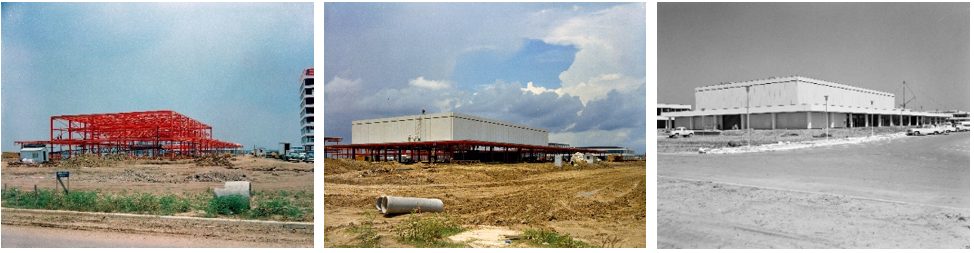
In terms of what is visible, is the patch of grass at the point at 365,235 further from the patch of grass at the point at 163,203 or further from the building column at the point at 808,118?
the building column at the point at 808,118

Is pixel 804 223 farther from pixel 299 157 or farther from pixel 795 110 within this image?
pixel 299 157

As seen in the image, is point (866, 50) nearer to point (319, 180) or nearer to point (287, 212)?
point (319, 180)

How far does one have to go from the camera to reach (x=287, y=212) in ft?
25.7

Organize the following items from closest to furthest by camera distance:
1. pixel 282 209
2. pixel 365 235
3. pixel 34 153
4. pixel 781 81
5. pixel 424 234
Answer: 1. pixel 424 234
2. pixel 365 235
3. pixel 282 209
4. pixel 781 81
5. pixel 34 153

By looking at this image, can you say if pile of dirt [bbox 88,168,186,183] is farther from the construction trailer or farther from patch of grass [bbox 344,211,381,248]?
patch of grass [bbox 344,211,381,248]

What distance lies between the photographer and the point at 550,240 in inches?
269

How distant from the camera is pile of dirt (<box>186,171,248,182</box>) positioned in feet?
35.6

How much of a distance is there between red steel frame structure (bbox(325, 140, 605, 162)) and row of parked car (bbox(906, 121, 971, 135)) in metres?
6.50

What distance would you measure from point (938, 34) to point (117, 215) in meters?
12.0

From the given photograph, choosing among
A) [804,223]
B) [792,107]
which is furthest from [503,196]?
[792,107]

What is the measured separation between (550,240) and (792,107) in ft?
24.1

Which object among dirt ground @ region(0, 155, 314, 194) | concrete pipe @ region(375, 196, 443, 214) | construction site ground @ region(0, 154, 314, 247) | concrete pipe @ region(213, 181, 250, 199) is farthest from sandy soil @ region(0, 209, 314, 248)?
dirt ground @ region(0, 155, 314, 194)

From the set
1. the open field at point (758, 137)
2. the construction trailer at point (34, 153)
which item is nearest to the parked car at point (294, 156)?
the construction trailer at point (34, 153)
